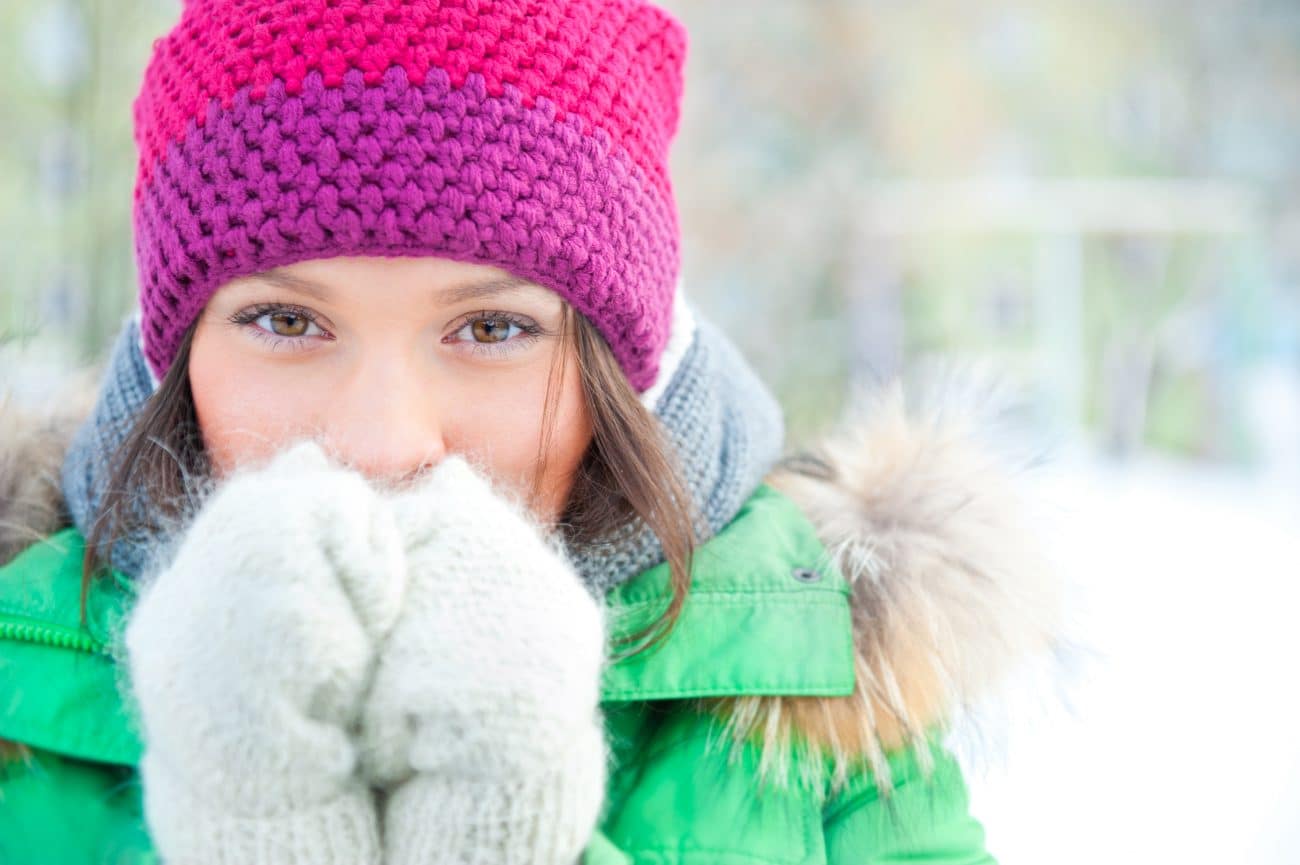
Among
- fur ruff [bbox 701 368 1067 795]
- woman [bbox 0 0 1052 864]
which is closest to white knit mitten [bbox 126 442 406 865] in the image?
woman [bbox 0 0 1052 864]

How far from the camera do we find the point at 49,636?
92 centimetres

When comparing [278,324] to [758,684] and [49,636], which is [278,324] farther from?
[758,684]

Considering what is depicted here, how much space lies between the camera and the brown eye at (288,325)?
0.93 m

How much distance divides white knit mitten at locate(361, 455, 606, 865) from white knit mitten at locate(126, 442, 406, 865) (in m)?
0.02

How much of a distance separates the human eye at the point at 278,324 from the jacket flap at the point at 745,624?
392 mm

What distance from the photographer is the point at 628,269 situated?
0.96 meters

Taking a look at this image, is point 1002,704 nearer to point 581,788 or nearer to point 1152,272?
point 581,788

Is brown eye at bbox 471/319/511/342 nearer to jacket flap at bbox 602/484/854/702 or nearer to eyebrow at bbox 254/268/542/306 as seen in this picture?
eyebrow at bbox 254/268/542/306

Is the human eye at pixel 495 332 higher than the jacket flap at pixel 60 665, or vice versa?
the human eye at pixel 495 332

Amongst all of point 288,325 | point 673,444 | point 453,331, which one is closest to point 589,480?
point 673,444

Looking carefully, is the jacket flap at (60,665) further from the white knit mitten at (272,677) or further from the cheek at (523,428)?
the cheek at (523,428)

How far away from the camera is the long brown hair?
3.18ft

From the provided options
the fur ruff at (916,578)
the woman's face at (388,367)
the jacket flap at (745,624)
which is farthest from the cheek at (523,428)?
the fur ruff at (916,578)

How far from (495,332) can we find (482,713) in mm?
391
